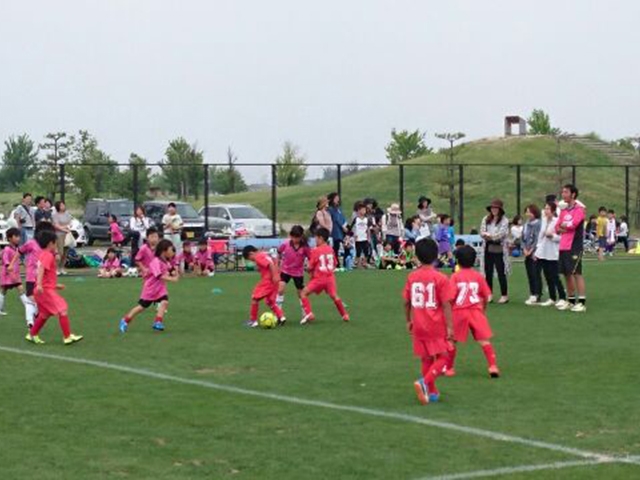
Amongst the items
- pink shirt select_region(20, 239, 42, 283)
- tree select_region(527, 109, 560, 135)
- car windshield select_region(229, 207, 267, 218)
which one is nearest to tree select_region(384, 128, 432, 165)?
tree select_region(527, 109, 560, 135)

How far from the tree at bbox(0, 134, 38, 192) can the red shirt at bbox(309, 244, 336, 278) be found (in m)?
31.1

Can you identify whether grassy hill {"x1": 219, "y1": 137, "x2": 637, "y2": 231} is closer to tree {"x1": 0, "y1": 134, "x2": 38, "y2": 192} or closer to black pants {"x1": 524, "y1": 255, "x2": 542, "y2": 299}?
tree {"x1": 0, "y1": 134, "x2": 38, "y2": 192}

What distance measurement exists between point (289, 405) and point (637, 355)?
16.1 ft

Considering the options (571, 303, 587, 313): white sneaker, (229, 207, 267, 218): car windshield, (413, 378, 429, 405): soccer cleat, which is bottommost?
(413, 378, 429, 405): soccer cleat

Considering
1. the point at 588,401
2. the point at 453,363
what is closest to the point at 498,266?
the point at 453,363

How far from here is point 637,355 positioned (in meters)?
14.3

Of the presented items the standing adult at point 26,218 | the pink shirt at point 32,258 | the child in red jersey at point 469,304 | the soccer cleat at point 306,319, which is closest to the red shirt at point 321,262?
the soccer cleat at point 306,319

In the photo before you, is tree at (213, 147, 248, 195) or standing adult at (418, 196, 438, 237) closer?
standing adult at (418, 196, 438, 237)

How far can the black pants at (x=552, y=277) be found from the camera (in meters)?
20.6

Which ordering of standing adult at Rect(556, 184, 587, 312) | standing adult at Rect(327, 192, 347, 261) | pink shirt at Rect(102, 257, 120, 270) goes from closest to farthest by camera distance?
standing adult at Rect(556, 184, 587, 312), pink shirt at Rect(102, 257, 120, 270), standing adult at Rect(327, 192, 347, 261)

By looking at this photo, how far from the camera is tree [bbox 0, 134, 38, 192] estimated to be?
215 feet

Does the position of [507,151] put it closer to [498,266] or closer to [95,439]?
[498,266]

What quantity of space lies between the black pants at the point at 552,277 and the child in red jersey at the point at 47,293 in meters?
8.11

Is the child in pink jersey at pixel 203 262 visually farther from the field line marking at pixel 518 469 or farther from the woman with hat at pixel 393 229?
the field line marking at pixel 518 469
